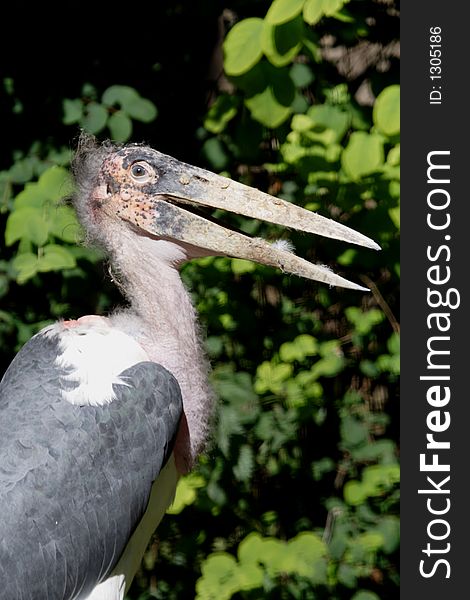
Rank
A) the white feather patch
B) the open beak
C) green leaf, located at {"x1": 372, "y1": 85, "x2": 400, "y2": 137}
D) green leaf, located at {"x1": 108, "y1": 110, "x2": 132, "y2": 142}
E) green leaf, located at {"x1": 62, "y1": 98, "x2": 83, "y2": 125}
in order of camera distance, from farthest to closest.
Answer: green leaf, located at {"x1": 62, "y1": 98, "x2": 83, "y2": 125}, green leaf, located at {"x1": 108, "y1": 110, "x2": 132, "y2": 142}, green leaf, located at {"x1": 372, "y1": 85, "x2": 400, "y2": 137}, the open beak, the white feather patch

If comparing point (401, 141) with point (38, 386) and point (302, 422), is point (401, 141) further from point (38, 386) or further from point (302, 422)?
point (38, 386)

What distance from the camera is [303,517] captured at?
11.1 ft

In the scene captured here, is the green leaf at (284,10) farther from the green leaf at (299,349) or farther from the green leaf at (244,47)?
the green leaf at (299,349)

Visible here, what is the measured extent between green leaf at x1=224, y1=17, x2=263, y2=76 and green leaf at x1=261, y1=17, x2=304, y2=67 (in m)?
0.02

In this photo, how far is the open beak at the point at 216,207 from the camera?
2.31m

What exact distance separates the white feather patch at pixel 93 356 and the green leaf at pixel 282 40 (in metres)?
0.76

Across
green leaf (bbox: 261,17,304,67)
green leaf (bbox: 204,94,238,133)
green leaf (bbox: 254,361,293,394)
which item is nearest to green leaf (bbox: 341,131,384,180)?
green leaf (bbox: 261,17,304,67)

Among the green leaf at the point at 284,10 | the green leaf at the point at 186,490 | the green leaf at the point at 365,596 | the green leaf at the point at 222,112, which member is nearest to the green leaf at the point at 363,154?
the green leaf at the point at 284,10

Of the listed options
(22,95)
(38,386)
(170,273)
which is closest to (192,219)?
(170,273)

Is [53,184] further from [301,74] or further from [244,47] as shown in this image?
[301,74]

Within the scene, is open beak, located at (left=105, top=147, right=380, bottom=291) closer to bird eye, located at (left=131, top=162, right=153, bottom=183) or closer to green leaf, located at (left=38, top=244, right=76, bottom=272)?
bird eye, located at (left=131, top=162, right=153, bottom=183)

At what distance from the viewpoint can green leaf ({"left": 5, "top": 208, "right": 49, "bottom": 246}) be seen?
2777 mm

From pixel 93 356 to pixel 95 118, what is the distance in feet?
3.23

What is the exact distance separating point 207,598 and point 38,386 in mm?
868
